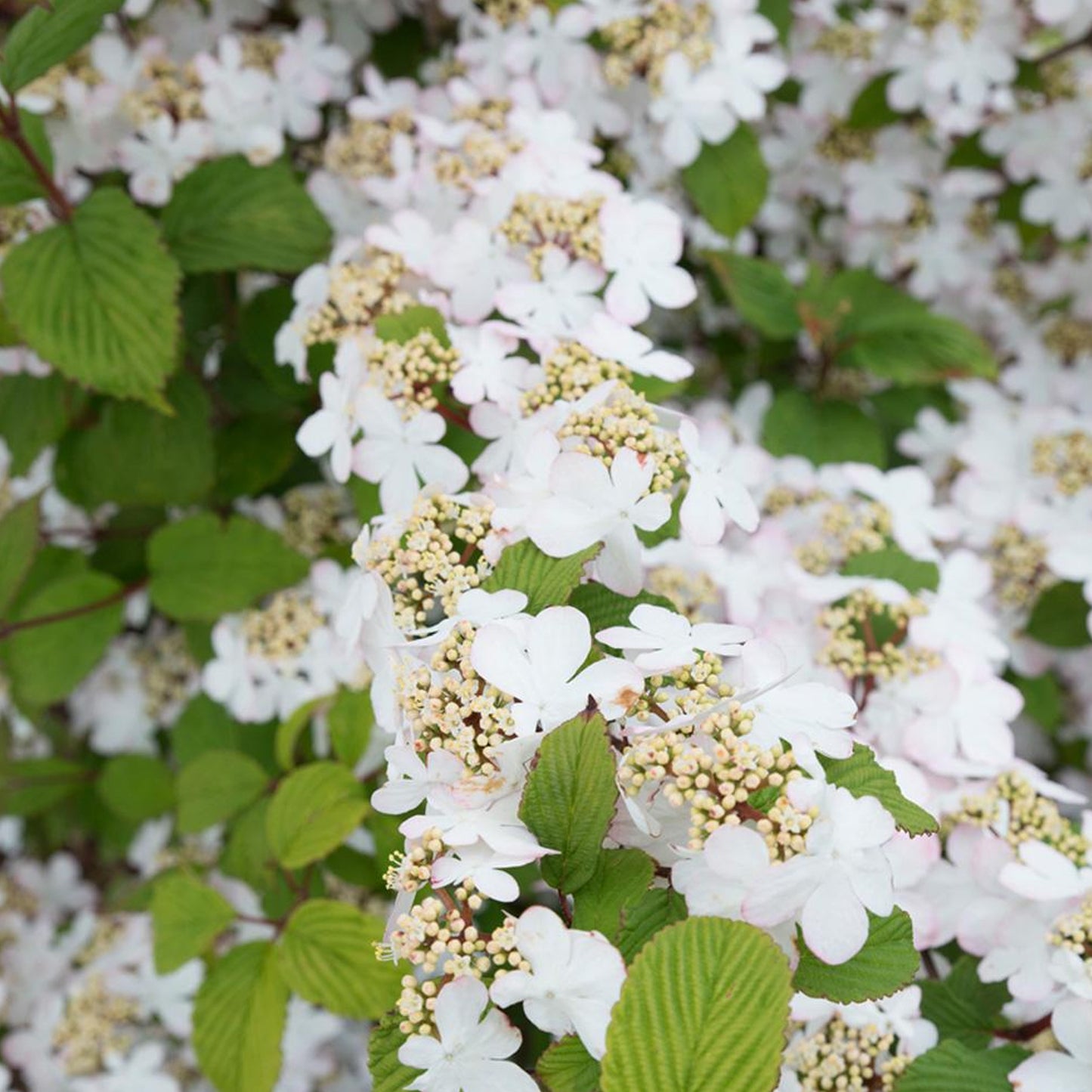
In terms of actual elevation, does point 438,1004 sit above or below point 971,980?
above

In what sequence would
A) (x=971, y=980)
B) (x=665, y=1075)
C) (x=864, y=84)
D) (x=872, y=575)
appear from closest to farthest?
(x=665, y=1075) → (x=971, y=980) → (x=872, y=575) → (x=864, y=84)

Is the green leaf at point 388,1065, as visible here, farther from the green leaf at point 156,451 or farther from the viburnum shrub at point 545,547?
the green leaf at point 156,451

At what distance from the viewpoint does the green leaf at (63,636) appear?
138 cm

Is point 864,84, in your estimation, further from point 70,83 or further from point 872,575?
point 70,83

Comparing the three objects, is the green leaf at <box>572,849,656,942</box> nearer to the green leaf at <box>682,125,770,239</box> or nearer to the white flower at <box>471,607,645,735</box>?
the white flower at <box>471,607,645,735</box>

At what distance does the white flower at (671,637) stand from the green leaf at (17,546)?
893 mm

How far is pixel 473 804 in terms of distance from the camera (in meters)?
0.68

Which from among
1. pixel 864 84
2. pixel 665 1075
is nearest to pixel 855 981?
pixel 665 1075

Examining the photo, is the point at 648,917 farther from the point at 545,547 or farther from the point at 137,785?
the point at 137,785

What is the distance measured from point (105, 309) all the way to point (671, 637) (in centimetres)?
73

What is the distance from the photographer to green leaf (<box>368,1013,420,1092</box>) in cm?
69

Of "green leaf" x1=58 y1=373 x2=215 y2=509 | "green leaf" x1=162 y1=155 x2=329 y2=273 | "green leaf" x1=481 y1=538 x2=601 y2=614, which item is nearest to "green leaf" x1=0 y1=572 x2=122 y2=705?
"green leaf" x1=58 y1=373 x2=215 y2=509

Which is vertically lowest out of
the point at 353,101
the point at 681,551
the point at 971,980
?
the point at 971,980

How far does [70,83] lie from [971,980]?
130cm
